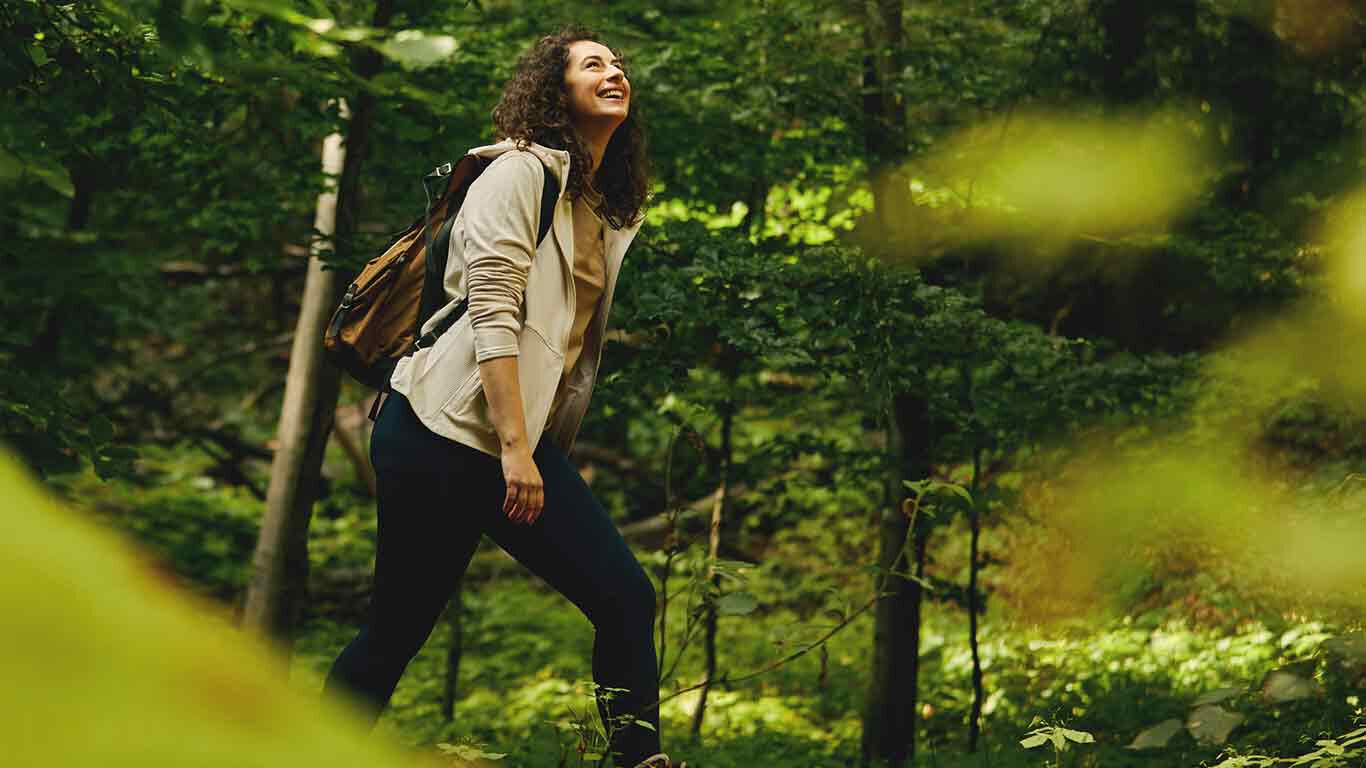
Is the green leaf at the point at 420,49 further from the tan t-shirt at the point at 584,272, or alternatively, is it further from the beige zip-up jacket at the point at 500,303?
the tan t-shirt at the point at 584,272

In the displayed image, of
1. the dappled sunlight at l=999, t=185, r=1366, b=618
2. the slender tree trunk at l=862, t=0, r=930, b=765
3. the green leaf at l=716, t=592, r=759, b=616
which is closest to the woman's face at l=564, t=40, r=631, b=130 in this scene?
the green leaf at l=716, t=592, r=759, b=616

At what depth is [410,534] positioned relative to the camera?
2660mm

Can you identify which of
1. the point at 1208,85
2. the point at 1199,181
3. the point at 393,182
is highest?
the point at 1208,85

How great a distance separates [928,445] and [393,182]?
249 centimetres

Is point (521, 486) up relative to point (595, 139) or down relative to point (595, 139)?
down

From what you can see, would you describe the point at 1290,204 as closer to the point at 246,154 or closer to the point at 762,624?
the point at 246,154

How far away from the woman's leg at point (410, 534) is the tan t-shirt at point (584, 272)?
306 mm

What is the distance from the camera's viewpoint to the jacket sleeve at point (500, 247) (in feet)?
8.52

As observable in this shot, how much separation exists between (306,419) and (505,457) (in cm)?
354

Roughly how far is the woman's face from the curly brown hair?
0.02 m

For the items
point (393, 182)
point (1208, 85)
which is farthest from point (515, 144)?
point (1208, 85)

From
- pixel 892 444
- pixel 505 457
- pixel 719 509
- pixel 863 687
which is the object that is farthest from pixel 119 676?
pixel 863 687

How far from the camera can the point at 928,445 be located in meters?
5.01

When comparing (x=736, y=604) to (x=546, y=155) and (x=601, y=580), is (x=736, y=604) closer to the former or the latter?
(x=601, y=580)
